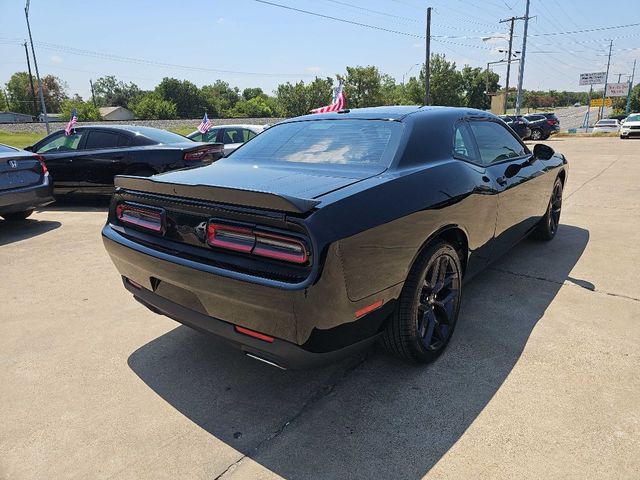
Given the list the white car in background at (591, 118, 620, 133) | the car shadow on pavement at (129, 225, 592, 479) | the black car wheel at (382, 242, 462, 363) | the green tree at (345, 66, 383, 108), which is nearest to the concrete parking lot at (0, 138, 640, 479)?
the car shadow on pavement at (129, 225, 592, 479)

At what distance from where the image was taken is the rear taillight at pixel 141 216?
2.42 metres

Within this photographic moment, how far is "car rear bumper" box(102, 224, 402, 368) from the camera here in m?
1.84

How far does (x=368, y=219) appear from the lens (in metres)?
2.04

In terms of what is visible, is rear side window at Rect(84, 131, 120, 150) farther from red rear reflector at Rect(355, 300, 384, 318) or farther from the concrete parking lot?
red rear reflector at Rect(355, 300, 384, 318)

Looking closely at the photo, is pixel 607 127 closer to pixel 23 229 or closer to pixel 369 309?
pixel 23 229

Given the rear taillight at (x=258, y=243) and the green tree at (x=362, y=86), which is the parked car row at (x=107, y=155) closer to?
the rear taillight at (x=258, y=243)

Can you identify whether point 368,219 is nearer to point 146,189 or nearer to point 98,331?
point 146,189

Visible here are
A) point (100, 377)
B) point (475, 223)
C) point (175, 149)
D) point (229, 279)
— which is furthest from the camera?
point (175, 149)

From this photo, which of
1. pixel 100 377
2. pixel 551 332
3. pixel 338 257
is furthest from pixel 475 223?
pixel 100 377

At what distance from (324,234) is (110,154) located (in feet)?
21.4

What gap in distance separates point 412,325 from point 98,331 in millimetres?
2241

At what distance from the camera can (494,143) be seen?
3656 mm

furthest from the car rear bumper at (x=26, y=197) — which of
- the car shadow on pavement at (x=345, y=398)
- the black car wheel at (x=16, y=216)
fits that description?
the car shadow on pavement at (x=345, y=398)

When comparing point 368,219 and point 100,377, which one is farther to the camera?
point 100,377
